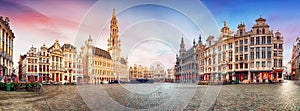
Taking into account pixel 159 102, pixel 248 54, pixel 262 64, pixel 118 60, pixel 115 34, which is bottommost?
pixel 159 102

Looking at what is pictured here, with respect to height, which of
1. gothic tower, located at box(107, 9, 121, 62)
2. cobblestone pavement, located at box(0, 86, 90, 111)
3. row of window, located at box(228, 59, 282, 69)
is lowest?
cobblestone pavement, located at box(0, 86, 90, 111)

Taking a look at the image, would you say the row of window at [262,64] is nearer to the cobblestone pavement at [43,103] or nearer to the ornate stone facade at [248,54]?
the ornate stone facade at [248,54]

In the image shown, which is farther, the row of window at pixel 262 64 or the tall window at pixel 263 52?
the tall window at pixel 263 52

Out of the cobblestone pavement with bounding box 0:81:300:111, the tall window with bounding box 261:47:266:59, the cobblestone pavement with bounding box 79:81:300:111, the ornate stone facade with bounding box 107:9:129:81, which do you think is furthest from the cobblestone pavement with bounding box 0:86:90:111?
the tall window with bounding box 261:47:266:59

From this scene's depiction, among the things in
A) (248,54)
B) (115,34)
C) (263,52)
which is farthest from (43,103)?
(263,52)

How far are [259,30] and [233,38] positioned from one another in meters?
7.06

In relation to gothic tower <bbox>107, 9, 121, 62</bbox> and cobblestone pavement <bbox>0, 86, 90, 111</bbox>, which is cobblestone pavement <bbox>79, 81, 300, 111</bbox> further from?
gothic tower <bbox>107, 9, 121, 62</bbox>

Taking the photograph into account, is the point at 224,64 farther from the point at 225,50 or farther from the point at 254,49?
the point at 254,49

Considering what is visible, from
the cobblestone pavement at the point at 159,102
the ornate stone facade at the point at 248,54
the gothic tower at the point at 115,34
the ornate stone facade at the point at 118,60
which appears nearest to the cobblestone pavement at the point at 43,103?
the cobblestone pavement at the point at 159,102

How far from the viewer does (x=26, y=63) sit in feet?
225

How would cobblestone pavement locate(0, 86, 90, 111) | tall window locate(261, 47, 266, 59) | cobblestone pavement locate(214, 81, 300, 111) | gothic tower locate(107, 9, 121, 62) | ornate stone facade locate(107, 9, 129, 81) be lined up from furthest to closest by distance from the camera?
1. tall window locate(261, 47, 266, 59)
2. ornate stone facade locate(107, 9, 129, 81)
3. gothic tower locate(107, 9, 121, 62)
4. cobblestone pavement locate(0, 86, 90, 111)
5. cobblestone pavement locate(214, 81, 300, 111)

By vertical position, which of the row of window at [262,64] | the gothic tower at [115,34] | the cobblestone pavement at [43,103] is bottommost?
the cobblestone pavement at [43,103]

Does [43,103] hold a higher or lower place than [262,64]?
lower

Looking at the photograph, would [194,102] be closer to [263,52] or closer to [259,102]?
[259,102]
